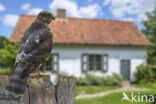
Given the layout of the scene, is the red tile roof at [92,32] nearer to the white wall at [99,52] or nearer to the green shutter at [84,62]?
the white wall at [99,52]

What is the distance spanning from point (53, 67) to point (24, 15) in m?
5.49

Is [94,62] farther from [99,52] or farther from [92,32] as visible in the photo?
[92,32]

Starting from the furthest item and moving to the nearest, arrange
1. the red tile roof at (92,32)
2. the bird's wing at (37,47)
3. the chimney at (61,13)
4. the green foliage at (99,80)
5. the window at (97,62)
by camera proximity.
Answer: the chimney at (61,13) < the window at (97,62) < the red tile roof at (92,32) < the green foliage at (99,80) < the bird's wing at (37,47)

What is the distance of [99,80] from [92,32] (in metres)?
4.10

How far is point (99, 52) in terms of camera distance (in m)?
13.0

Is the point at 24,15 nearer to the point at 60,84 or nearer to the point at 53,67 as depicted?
the point at 53,67

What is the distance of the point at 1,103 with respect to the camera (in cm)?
146

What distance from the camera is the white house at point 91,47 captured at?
12430 mm

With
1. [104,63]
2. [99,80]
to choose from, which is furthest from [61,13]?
[99,80]

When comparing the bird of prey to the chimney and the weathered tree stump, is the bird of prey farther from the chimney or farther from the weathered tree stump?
the chimney

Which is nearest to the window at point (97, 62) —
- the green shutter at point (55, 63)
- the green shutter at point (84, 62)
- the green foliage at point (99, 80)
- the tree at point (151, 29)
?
the green shutter at point (84, 62)

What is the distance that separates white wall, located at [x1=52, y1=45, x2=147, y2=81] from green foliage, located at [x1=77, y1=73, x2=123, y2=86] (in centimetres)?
53

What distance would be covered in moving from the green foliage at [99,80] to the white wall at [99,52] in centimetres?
53

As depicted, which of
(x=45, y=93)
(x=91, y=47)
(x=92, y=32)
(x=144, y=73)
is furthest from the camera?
(x=92, y=32)
